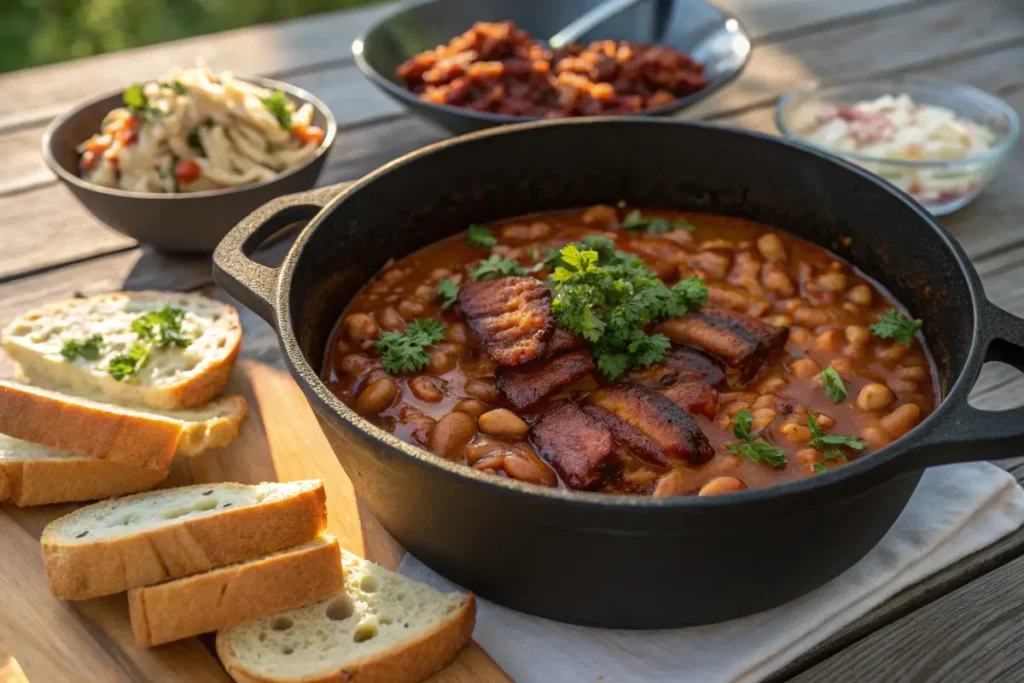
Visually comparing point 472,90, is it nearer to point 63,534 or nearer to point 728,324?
point 728,324

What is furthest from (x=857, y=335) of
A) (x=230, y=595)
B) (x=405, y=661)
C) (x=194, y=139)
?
(x=194, y=139)

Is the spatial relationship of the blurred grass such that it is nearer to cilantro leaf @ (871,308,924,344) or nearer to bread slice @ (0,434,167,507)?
bread slice @ (0,434,167,507)

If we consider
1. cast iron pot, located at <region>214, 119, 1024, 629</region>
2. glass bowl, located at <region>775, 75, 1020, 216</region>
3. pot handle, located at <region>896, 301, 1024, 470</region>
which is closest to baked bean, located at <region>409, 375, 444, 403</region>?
cast iron pot, located at <region>214, 119, 1024, 629</region>

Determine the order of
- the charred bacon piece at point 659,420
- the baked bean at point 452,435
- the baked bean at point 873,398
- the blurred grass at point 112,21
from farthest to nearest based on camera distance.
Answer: the blurred grass at point 112,21
the baked bean at point 873,398
the baked bean at point 452,435
the charred bacon piece at point 659,420

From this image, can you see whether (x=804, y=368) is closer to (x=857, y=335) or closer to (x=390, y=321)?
(x=857, y=335)

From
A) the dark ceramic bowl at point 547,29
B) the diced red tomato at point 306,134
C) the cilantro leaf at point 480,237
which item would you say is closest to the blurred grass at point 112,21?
the dark ceramic bowl at point 547,29

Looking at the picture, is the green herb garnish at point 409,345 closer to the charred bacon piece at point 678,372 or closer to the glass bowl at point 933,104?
the charred bacon piece at point 678,372

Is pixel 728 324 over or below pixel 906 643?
over

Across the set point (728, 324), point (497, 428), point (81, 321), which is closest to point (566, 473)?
point (497, 428)
